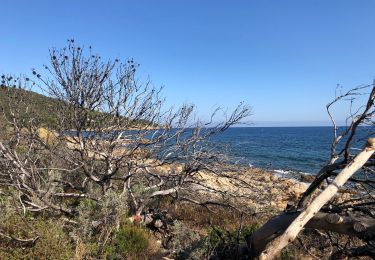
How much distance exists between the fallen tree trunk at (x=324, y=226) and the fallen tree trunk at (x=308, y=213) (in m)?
0.14

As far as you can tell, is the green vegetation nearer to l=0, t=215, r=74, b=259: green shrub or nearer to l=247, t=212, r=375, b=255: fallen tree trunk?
l=0, t=215, r=74, b=259: green shrub

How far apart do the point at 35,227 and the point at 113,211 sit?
1.34 meters

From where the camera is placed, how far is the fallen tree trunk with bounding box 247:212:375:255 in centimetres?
427

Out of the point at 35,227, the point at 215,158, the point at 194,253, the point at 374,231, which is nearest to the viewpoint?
the point at 374,231

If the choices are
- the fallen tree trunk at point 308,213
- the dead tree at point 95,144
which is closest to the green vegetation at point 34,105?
the dead tree at point 95,144

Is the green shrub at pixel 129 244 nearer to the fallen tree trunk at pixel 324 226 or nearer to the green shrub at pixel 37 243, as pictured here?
the green shrub at pixel 37 243

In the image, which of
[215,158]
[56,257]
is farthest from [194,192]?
[56,257]

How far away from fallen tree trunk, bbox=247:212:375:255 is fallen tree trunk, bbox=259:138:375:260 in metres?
0.14

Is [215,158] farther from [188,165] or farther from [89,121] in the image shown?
[89,121]

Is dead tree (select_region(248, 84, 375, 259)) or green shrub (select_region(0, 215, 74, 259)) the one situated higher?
dead tree (select_region(248, 84, 375, 259))

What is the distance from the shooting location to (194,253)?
19.1ft

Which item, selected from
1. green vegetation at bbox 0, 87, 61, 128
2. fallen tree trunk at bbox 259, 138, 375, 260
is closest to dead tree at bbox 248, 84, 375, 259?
fallen tree trunk at bbox 259, 138, 375, 260

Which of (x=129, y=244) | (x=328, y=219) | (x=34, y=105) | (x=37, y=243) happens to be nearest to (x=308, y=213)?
(x=328, y=219)

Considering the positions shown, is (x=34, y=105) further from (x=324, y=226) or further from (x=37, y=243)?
(x=324, y=226)
